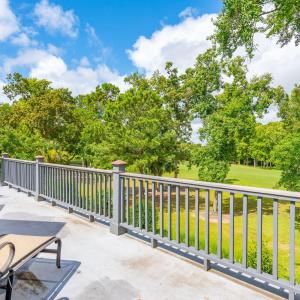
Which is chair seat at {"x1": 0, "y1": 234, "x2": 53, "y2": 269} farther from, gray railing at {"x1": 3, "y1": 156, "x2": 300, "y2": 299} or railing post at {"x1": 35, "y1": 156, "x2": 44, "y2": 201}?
railing post at {"x1": 35, "y1": 156, "x2": 44, "y2": 201}

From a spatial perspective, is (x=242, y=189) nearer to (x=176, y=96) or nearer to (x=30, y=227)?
(x=30, y=227)

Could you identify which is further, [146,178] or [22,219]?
[22,219]

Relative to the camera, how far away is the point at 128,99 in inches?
505

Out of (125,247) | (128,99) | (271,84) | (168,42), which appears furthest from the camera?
(168,42)

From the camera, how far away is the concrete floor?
2.61 meters

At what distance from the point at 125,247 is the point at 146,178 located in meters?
0.93

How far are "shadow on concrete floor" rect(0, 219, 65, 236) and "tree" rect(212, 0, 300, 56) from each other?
6971mm

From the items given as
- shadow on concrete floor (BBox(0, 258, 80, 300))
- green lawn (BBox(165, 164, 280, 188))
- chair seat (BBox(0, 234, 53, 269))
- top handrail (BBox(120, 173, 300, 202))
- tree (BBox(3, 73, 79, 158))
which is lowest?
green lawn (BBox(165, 164, 280, 188))

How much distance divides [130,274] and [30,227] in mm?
2395

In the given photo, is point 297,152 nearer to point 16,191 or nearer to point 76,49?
point 16,191

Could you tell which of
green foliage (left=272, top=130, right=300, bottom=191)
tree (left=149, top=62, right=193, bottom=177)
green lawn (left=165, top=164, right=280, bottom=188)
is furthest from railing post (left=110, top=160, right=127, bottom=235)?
green lawn (left=165, top=164, right=280, bottom=188)

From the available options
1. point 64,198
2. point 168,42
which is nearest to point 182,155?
point 64,198

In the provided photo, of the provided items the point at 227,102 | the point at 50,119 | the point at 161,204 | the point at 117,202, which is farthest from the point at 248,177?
the point at 161,204

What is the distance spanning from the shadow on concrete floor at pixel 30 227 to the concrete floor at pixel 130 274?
0.17 ft
